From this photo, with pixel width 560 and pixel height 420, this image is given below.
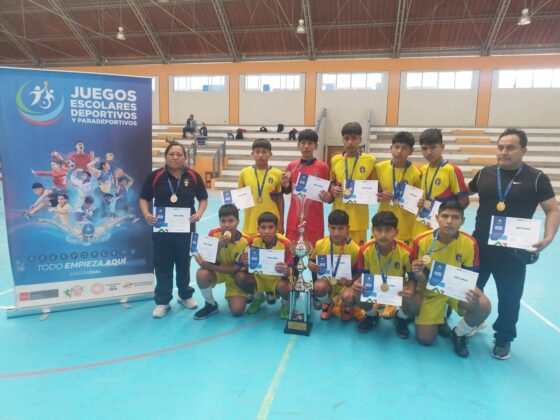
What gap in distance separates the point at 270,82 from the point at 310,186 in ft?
61.6

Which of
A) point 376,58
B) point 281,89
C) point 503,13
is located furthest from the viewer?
point 281,89

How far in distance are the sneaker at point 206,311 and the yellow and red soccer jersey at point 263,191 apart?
875mm

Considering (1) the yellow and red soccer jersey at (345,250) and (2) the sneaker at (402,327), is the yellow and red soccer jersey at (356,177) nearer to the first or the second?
(1) the yellow and red soccer jersey at (345,250)

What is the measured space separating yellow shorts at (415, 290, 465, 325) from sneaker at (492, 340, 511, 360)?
362 millimetres

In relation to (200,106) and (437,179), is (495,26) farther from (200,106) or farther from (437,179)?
(437,179)

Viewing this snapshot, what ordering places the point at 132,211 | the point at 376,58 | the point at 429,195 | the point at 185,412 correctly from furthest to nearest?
1. the point at 376,58
2. the point at 132,211
3. the point at 429,195
4. the point at 185,412

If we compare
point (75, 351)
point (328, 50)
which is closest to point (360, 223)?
point (75, 351)

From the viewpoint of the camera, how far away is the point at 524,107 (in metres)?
18.6

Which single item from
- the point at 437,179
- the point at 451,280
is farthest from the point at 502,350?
the point at 437,179

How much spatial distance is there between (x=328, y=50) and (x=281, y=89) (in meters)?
3.34

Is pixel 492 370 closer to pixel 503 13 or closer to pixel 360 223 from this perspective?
pixel 360 223

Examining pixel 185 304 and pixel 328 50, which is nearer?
pixel 185 304

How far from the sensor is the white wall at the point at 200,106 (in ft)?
71.2

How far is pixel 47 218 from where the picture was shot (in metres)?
3.71
